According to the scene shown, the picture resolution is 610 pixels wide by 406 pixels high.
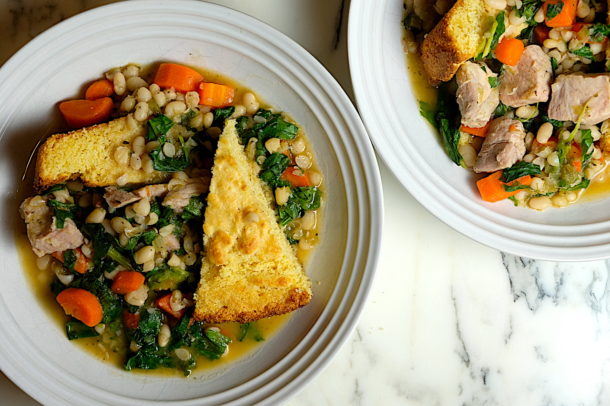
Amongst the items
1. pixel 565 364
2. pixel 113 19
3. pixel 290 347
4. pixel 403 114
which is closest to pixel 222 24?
pixel 113 19

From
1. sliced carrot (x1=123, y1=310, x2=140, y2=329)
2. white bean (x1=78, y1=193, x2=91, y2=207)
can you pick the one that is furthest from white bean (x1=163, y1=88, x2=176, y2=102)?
sliced carrot (x1=123, y1=310, x2=140, y2=329)

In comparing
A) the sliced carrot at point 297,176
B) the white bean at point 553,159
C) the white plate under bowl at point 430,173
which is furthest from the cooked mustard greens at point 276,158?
the white bean at point 553,159

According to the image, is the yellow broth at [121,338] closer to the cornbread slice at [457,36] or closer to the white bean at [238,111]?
the white bean at [238,111]

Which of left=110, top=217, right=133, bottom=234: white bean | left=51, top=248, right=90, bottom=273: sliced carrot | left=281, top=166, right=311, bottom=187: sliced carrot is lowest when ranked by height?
left=51, top=248, right=90, bottom=273: sliced carrot

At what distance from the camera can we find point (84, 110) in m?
3.02

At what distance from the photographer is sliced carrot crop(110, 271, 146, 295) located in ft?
A: 9.96

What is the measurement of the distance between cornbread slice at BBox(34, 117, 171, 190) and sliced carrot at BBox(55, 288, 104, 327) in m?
0.56

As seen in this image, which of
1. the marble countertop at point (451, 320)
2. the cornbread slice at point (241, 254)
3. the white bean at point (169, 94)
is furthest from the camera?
the marble countertop at point (451, 320)

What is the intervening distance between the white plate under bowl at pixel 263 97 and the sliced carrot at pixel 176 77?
0.07 metres

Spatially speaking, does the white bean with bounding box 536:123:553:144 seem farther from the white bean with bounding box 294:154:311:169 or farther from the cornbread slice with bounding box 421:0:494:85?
the white bean with bounding box 294:154:311:169

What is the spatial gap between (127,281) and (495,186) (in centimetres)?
202

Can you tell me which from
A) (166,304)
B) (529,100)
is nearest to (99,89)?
(166,304)

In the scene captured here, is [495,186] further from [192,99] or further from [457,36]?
[192,99]

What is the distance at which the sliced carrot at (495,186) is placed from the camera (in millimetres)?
3227
